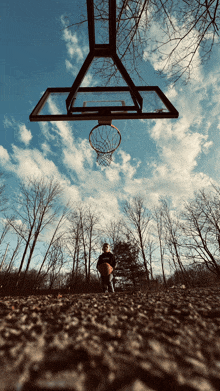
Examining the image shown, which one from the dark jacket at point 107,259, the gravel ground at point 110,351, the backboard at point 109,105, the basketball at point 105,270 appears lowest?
the gravel ground at point 110,351

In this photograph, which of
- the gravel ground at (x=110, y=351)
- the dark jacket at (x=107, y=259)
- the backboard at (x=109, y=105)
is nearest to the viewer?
the gravel ground at (x=110, y=351)

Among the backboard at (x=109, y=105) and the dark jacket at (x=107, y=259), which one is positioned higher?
the backboard at (x=109, y=105)

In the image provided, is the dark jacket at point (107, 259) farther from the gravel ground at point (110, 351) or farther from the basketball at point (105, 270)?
the gravel ground at point (110, 351)

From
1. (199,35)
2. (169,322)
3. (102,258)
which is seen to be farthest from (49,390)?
(199,35)

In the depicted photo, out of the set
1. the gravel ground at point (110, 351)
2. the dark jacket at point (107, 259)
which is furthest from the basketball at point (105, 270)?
the gravel ground at point (110, 351)

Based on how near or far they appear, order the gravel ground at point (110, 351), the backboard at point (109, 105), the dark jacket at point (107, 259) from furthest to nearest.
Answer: the dark jacket at point (107, 259) → the backboard at point (109, 105) → the gravel ground at point (110, 351)

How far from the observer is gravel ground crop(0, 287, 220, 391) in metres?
0.86

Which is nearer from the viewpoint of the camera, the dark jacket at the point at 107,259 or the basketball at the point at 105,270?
the basketball at the point at 105,270

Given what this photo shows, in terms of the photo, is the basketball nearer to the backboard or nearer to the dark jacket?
the dark jacket

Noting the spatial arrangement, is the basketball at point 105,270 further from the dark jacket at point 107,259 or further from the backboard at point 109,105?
the backboard at point 109,105

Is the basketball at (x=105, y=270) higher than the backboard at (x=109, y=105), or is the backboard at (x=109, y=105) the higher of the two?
the backboard at (x=109, y=105)

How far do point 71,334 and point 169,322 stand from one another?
867 mm

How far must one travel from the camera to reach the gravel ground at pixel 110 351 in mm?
863

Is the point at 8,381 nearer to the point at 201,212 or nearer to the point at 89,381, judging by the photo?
the point at 89,381
